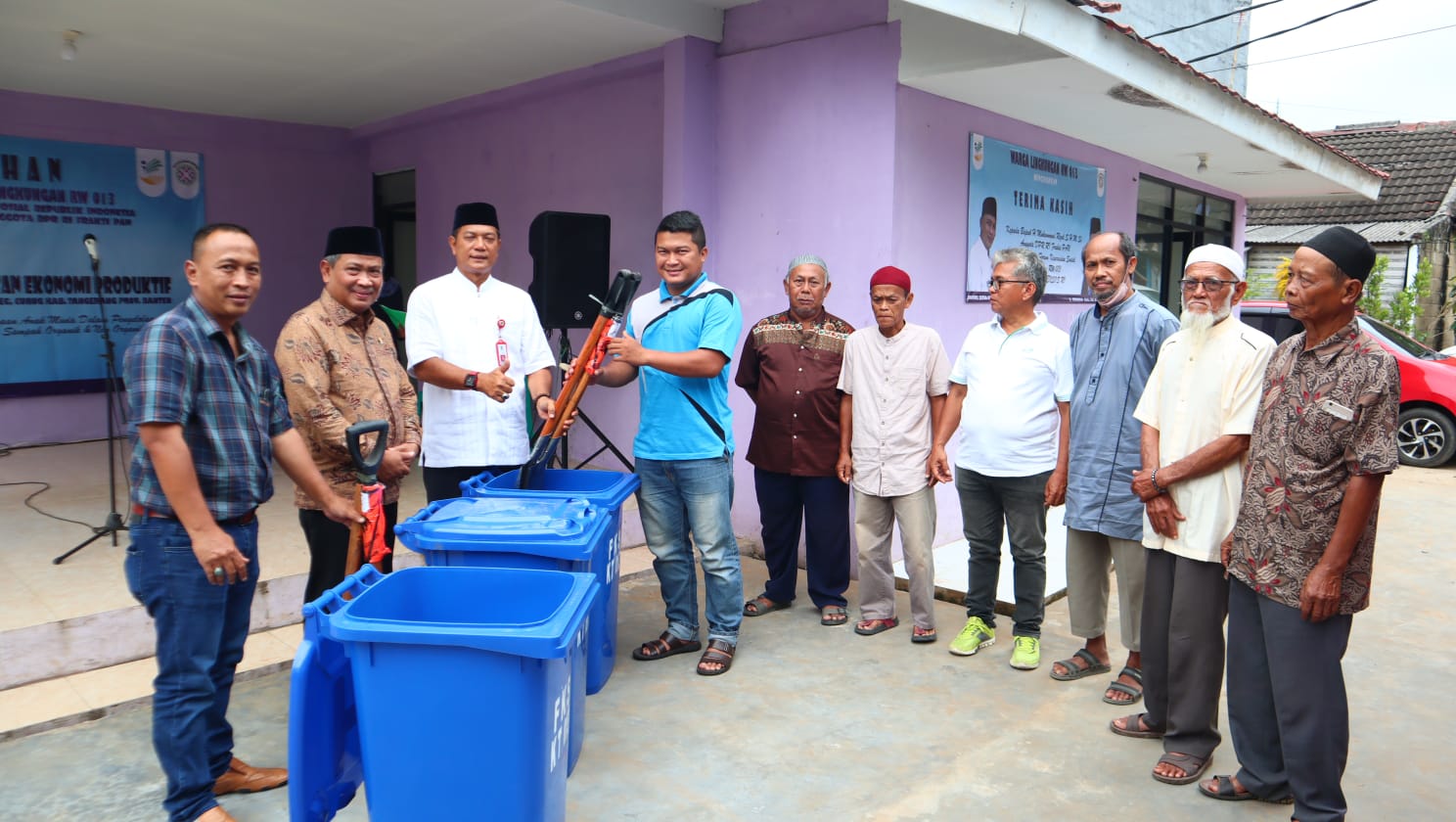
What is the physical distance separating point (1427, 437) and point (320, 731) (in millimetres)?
10454

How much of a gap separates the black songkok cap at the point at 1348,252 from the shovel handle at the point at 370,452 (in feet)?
8.33

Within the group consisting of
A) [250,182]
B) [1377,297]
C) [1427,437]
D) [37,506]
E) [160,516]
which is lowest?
[37,506]

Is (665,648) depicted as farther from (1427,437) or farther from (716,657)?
(1427,437)

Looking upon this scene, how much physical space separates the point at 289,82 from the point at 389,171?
5.56ft

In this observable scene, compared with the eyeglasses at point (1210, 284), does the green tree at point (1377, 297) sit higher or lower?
higher

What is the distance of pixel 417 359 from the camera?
3.42 metres

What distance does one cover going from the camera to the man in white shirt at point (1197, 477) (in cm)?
289

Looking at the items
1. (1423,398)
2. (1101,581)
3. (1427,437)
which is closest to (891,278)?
(1101,581)

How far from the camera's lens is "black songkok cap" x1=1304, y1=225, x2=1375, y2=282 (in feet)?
7.98

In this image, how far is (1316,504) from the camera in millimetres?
2486

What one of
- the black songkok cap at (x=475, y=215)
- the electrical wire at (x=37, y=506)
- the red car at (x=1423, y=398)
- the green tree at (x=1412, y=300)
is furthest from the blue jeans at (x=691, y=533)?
the green tree at (x=1412, y=300)

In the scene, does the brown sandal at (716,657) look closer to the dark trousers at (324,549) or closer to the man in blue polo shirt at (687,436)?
the man in blue polo shirt at (687,436)

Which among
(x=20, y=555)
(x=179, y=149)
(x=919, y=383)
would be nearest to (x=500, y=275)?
(x=179, y=149)

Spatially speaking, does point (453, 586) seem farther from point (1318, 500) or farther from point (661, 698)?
point (1318, 500)
